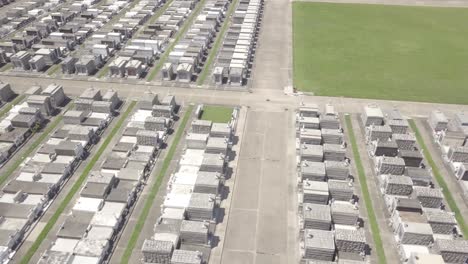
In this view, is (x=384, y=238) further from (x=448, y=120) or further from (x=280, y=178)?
(x=448, y=120)

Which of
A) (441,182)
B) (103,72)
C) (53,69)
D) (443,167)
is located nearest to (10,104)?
(53,69)

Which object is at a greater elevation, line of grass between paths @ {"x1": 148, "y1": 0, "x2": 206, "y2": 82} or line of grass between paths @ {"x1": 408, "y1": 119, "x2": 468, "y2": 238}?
line of grass between paths @ {"x1": 148, "y1": 0, "x2": 206, "y2": 82}

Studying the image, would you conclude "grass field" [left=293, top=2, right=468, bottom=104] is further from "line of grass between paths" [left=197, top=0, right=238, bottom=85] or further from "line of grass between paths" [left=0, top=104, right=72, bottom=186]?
"line of grass between paths" [left=0, top=104, right=72, bottom=186]

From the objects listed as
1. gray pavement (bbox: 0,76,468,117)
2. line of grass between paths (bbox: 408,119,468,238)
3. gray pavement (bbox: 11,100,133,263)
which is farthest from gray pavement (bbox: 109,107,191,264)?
line of grass between paths (bbox: 408,119,468,238)

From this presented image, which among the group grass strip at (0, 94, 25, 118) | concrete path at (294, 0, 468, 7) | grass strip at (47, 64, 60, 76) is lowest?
grass strip at (0, 94, 25, 118)

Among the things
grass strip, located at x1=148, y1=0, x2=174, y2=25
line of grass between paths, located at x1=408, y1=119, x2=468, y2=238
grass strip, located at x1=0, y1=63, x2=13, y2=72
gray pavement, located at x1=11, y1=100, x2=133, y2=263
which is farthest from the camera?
grass strip, located at x1=148, y1=0, x2=174, y2=25

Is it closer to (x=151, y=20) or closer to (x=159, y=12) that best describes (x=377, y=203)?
(x=151, y=20)
